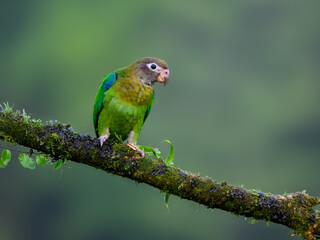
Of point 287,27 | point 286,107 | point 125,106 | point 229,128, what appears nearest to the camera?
point 125,106

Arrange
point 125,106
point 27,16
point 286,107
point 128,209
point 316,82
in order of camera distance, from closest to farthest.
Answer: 1. point 125,106
2. point 128,209
3. point 286,107
4. point 316,82
5. point 27,16

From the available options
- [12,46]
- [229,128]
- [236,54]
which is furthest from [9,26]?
[229,128]

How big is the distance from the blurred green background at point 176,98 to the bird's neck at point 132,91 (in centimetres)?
2367

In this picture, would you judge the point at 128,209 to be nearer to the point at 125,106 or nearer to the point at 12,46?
the point at 12,46

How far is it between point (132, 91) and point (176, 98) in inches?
1368

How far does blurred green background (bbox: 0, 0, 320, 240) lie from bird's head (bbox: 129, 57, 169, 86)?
23.5m

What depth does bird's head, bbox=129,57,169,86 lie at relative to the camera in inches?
285

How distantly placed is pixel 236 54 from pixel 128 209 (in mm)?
20044

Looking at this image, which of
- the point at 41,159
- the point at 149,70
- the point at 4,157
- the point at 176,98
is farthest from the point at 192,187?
A: the point at 176,98

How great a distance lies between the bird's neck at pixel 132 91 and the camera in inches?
279

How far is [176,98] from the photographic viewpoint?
4181 centimetres

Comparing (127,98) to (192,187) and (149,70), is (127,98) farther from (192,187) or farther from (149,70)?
(192,187)

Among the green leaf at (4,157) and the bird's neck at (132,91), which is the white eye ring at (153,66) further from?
the green leaf at (4,157)

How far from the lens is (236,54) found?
5331 cm
